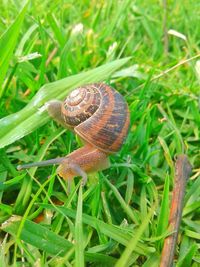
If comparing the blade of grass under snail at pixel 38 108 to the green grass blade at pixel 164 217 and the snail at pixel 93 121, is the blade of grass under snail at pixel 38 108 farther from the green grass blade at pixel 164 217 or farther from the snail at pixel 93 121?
the green grass blade at pixel 164 217

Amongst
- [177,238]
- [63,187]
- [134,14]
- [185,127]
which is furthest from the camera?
[134,14]

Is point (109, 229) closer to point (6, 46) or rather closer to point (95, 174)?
point (95, 174)

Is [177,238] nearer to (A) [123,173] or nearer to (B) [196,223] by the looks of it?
(B) [196,223]

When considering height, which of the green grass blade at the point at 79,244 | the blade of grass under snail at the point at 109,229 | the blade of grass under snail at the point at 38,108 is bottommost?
the blade of grass under snail at the point at 109,229

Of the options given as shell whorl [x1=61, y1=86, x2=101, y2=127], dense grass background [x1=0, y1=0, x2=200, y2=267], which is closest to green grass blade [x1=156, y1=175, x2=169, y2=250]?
dense grass background [x1=0, y1=0, x2=200, y2=267]

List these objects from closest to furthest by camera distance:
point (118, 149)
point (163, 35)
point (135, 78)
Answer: point (118, 149)
point (135, 78)
point (163, 35)

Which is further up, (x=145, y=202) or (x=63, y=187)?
(x=63, y=187)

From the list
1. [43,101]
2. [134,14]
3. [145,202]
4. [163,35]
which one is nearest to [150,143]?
[145,202]

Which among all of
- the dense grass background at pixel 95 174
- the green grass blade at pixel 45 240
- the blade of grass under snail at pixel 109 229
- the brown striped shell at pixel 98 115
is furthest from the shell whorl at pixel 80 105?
the green grass blade at pixel 45 240
